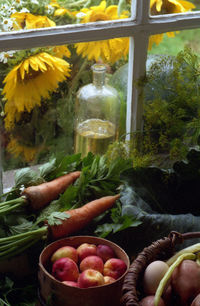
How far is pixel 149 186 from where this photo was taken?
118 centimetres

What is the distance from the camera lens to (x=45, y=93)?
1158 mm

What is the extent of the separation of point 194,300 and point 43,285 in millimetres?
291

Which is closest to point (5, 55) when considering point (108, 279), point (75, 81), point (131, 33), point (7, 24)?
point (7, 24)

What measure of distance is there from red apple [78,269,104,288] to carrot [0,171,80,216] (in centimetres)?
23

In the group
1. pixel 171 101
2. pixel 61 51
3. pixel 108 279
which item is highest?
pixel 61 51

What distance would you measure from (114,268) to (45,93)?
45 cm

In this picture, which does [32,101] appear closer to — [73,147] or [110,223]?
[73,147]

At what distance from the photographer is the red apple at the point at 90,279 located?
2.96 feet

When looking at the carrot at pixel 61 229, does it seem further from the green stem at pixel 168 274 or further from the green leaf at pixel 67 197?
the green stem at pixel 168 274

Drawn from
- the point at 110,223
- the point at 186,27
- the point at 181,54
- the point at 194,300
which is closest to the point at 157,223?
the point at 110,223

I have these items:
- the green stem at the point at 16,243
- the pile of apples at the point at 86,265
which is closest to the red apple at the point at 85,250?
the pile of apples at the point at 86,265

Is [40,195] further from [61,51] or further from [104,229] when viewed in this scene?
[61,51]

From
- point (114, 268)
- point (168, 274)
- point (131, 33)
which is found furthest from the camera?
point (131, 33)

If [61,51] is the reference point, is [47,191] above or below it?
below
